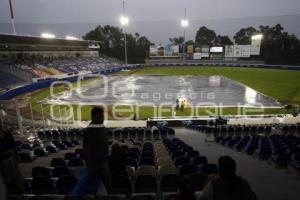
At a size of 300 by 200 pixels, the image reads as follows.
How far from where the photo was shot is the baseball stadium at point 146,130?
5.27m

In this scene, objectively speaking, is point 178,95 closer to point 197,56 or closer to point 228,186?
point 228,186

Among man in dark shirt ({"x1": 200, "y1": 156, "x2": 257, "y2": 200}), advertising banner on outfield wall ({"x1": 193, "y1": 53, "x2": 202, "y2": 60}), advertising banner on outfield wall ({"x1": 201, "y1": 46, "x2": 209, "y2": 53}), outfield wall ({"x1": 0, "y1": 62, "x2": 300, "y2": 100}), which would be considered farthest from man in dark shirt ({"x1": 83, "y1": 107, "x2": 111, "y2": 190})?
advertising banner on outfield wall ({"x1": 201, "y1": 46, "x2": 209, "y2": 53})

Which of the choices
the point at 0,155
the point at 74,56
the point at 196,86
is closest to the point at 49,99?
the point at 196,86

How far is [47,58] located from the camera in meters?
68.1

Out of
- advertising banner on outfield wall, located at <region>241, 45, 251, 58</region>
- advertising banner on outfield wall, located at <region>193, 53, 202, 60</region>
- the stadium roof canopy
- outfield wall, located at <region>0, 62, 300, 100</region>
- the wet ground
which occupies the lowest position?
the wet ground

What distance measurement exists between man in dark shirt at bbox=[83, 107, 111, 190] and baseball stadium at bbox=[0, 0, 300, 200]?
0.7 inches

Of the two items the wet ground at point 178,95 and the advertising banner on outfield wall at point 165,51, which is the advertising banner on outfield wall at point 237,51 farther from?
the wet ground at point 178,95

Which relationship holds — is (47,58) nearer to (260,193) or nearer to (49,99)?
(49,99)

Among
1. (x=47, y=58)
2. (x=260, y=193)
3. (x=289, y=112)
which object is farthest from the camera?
(x=47, y=58)

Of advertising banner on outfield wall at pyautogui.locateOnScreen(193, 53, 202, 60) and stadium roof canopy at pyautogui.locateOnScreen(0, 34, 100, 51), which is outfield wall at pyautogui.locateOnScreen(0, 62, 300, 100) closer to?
advertising banner on outfield wall at pyautogui.locateOnScreen(193, 53, 202, 60)

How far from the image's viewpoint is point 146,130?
19.2 meters

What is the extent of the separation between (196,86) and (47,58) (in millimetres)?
38804

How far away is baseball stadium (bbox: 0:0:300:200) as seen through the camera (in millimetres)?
5270

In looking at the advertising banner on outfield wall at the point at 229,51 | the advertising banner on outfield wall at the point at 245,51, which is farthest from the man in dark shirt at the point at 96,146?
the advertising banner on outfield wall at the point at 245,51
